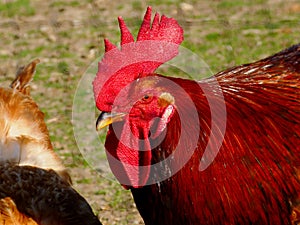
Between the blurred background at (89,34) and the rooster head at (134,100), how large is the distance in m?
2.57

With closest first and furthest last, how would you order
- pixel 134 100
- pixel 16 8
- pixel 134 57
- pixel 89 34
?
pixel 134 100
pixel 134 57
pixel 89 34
pixel 16 8

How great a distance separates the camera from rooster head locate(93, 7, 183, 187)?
3.08m

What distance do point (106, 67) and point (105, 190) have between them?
7.60ft

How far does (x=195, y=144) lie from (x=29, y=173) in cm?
141

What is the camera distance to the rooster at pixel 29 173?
3.77 meters

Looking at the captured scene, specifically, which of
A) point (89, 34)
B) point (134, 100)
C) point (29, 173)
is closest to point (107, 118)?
point (134, 100)

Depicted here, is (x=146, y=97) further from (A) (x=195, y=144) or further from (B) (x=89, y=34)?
(B) (x=89, y=34)

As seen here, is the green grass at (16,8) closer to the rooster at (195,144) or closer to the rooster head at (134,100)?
the rooster head at (134,100)

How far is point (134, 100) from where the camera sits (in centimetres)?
307

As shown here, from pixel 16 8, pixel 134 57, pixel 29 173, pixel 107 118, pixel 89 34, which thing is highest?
pixel 16 8

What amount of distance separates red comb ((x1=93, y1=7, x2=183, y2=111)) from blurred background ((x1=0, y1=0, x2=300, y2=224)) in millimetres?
2631

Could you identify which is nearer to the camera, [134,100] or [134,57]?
[134,100]

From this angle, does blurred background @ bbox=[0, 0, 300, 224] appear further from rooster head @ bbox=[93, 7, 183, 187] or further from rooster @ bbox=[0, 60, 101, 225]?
rooster head @ bbox=[93, 7, 183, 187]

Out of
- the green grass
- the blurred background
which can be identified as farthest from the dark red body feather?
the green grass
